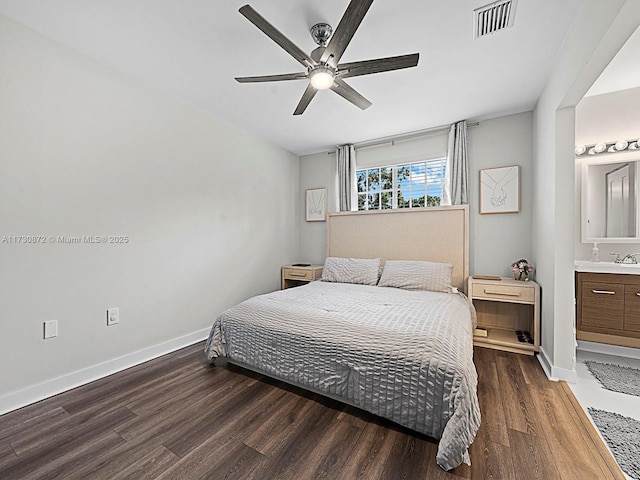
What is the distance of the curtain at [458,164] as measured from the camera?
3.49 metres

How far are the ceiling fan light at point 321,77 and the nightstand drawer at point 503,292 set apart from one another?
2470 millimetres

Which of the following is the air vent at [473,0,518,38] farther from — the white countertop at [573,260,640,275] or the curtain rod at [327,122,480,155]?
the white countertop at [573,260,640,275]

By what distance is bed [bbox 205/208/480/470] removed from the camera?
59.1 inches

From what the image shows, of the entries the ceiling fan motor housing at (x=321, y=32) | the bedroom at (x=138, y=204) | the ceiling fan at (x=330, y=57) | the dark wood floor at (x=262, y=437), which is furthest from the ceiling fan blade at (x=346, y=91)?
the dark wood floor at (x=262, y=437)

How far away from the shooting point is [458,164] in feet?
11.6

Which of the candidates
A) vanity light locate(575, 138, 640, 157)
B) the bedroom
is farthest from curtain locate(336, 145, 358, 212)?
vanity light locate(575, 138, 640, 157)

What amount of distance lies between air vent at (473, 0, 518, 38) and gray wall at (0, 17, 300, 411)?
106 inches

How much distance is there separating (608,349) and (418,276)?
5.95 feet

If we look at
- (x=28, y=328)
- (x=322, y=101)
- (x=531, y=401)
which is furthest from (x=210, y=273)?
(x=531, y=401)

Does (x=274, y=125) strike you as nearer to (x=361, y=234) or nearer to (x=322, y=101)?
(x=322, y=101)

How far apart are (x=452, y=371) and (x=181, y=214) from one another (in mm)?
2779

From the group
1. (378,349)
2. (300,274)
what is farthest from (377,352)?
(300,274)

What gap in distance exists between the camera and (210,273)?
333 cm

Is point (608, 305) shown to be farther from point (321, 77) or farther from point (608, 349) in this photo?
point (321, 77)
